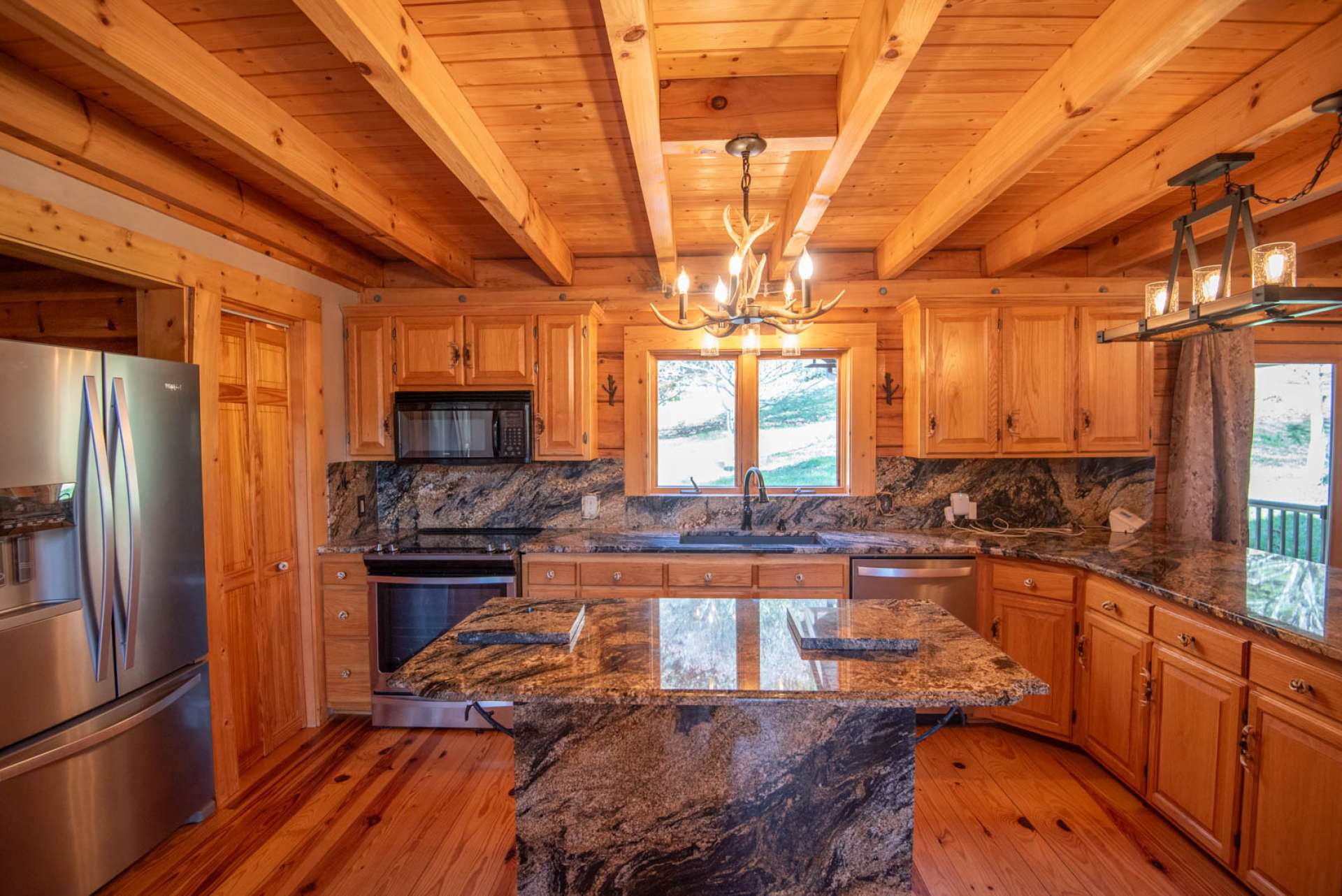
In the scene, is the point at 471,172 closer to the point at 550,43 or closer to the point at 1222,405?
the point at 550,43

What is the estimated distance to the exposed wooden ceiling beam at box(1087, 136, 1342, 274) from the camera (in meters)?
2.05

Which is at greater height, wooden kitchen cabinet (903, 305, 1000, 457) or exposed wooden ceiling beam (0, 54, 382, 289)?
exposed wooden ceiling beam (0, 54, 382, 289)

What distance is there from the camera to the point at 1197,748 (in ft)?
6.36

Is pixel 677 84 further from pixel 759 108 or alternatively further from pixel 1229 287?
pixel 1229 287

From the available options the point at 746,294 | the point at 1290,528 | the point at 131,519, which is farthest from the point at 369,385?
the point at 1290,528

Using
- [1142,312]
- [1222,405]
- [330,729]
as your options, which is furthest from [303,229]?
[1222,405]

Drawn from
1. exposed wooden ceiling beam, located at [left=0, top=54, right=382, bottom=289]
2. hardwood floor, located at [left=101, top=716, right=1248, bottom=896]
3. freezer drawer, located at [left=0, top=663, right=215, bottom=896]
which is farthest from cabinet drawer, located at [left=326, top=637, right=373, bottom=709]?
exposed wooden ceiling beam, located at [left=0, top=54, right=382, bottom=289]

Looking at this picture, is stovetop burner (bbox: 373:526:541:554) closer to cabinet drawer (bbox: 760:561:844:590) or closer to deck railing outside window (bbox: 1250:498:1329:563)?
cabinet drawer (bbox: 760:561:844:590)

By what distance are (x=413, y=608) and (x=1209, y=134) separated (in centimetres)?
377

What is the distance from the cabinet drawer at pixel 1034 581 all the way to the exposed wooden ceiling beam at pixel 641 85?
7.71 feet

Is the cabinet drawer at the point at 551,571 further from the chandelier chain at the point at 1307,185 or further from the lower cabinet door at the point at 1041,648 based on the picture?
the chandelier chain at the point at 1307,185

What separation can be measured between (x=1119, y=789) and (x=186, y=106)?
4.06m

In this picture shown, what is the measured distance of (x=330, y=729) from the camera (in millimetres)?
2924

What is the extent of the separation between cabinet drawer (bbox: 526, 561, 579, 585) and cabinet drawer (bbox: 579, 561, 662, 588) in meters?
0.06
